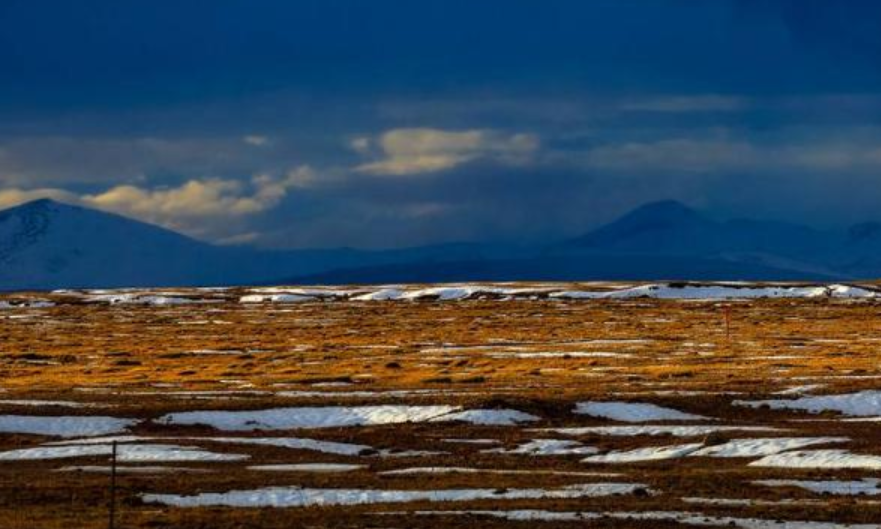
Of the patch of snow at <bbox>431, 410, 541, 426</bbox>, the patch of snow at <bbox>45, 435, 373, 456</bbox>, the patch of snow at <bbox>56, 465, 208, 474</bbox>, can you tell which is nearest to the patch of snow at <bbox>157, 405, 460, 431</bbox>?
the patch of snow at <bbox>431, 410, 541, 426</bbox>

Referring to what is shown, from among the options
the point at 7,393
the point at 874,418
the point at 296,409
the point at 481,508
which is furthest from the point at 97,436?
the point at 874,418

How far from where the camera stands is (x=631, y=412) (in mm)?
63969

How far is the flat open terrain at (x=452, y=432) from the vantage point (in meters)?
37.9

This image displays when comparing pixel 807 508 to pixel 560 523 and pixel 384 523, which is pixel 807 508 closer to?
pixel 560 523

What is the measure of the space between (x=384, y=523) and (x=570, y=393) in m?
36.6

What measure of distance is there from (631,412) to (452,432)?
8361mm

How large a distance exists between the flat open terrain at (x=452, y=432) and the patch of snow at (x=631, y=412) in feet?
0.42

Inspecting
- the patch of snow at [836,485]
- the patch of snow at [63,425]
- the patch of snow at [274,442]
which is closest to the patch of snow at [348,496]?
the patch of snow at [836,485]

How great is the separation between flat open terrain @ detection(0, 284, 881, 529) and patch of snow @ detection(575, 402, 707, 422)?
13 cm

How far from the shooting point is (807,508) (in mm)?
37375

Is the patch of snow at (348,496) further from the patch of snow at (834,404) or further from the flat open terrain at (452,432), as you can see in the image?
the patch of snow at (834,404)

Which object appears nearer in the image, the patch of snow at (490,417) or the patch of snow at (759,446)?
the patch of snow at (759,446)

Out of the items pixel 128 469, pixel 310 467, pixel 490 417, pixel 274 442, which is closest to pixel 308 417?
pixel 490 417

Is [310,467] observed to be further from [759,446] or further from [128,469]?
Result: [759,446]
